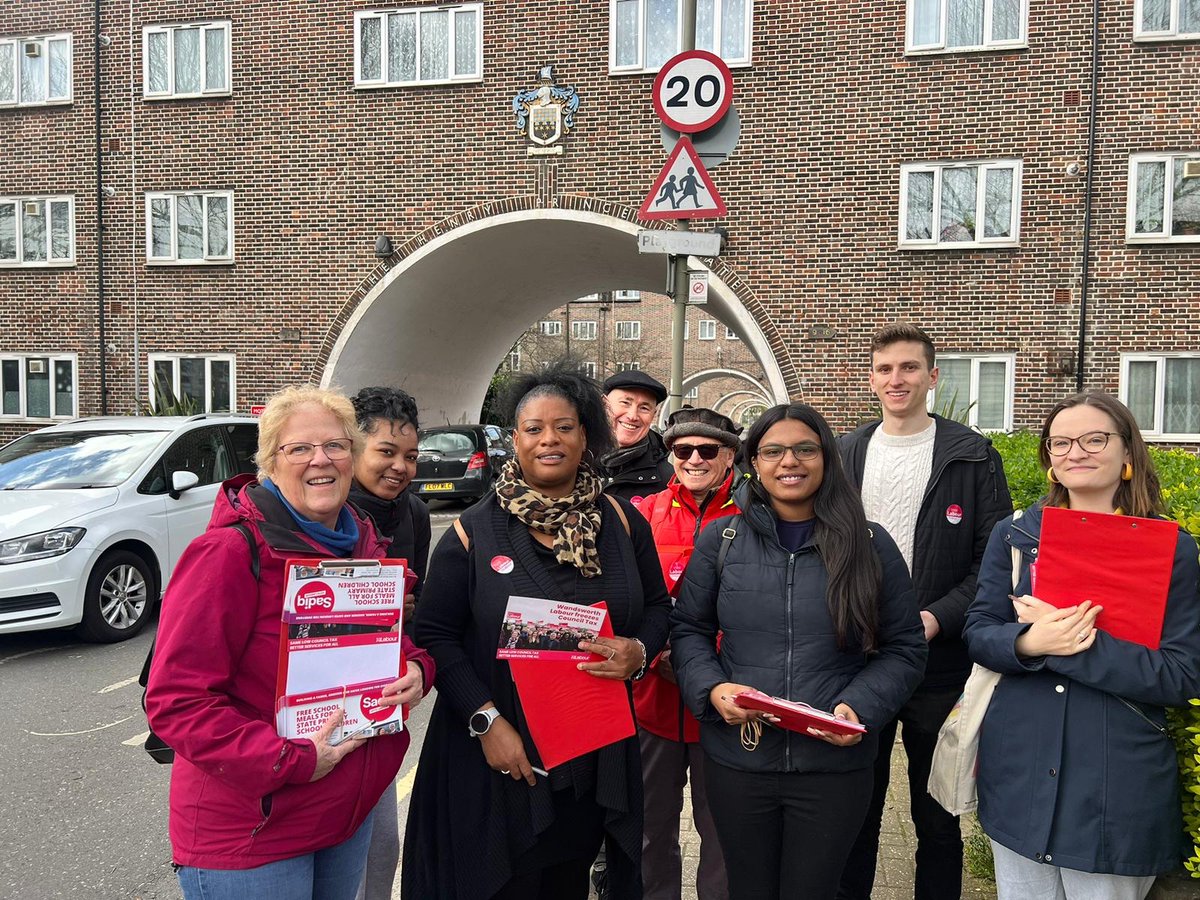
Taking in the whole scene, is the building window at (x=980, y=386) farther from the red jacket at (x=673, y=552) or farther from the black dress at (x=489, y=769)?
the black dress at (x=489, y=769)

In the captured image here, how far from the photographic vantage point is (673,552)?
3.26 meters

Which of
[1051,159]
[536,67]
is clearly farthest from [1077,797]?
[536,67]

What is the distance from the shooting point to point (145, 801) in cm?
436

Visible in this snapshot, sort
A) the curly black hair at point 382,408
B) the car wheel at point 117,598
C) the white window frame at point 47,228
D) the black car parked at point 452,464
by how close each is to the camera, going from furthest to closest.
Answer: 1. the black car parked at point 452,464
2. the white window frame at point 47,228
3. the car wheel at point 117,598
4. the curly black hair at point 382,408

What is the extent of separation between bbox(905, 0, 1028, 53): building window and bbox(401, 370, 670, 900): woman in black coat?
42.3 ft

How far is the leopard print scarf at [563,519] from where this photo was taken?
7.87ft

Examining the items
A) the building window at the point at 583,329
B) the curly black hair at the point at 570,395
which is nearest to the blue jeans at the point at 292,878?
the curly black hair at the point at 570,395

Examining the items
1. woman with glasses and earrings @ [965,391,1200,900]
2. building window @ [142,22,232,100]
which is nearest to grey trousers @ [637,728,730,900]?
woman with glasses and earrings @ [965,391,1200,900]

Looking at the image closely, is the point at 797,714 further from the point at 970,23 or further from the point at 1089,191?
the point at 970,23

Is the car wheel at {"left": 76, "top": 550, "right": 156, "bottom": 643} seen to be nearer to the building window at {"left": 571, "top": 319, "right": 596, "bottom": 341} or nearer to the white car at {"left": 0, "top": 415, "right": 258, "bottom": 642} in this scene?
the white car at {"left": 0, "top": 415, "right": 258, "bottom": 642}

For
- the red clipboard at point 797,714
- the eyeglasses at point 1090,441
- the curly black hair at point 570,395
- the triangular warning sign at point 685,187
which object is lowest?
the red clipboard at point 797,714

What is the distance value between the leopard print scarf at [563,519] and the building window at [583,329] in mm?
51659

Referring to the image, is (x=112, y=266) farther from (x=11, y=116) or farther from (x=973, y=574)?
(x=973, y=574)

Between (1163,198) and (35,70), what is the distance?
62.5ft
